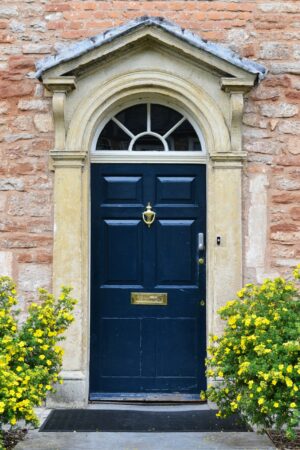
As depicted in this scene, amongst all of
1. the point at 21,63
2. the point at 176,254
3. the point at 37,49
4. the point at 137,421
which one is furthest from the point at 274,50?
the point at 137,421

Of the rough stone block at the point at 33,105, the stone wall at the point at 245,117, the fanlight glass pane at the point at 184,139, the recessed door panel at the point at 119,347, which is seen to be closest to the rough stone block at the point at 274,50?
the stone wall at the point at 245,117

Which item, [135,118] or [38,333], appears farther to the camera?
[135,118]

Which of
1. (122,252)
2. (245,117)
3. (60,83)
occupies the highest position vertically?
(60,83)

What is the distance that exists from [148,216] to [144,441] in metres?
2.23

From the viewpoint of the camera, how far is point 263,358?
5141 mm

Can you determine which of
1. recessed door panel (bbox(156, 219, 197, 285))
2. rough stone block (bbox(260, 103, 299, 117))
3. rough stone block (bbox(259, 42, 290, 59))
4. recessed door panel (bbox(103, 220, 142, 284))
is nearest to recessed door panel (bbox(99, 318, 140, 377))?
recessed door panel (bbox(103, 220, 142, 284))

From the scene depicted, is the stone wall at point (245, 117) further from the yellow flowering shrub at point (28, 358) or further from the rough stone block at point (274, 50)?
the yellow flowering shrub at point (28, 358)

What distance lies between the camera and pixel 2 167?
22.3ft

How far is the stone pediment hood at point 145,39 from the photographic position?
652 centimetres

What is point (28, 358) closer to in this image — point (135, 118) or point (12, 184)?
point (12, 184)

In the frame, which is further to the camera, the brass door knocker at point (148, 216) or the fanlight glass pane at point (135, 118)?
the fanlight glass pane at point (135, 118)

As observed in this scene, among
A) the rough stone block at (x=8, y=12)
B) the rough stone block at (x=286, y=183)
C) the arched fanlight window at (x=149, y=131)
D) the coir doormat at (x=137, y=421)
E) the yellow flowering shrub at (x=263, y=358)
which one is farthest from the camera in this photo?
the arched fanlight window at (x=149, y=131)

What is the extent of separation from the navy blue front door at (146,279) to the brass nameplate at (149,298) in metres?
0.02

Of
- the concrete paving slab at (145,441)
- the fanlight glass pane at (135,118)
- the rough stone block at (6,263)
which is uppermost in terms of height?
the fanlight glass pane at (135,118)
